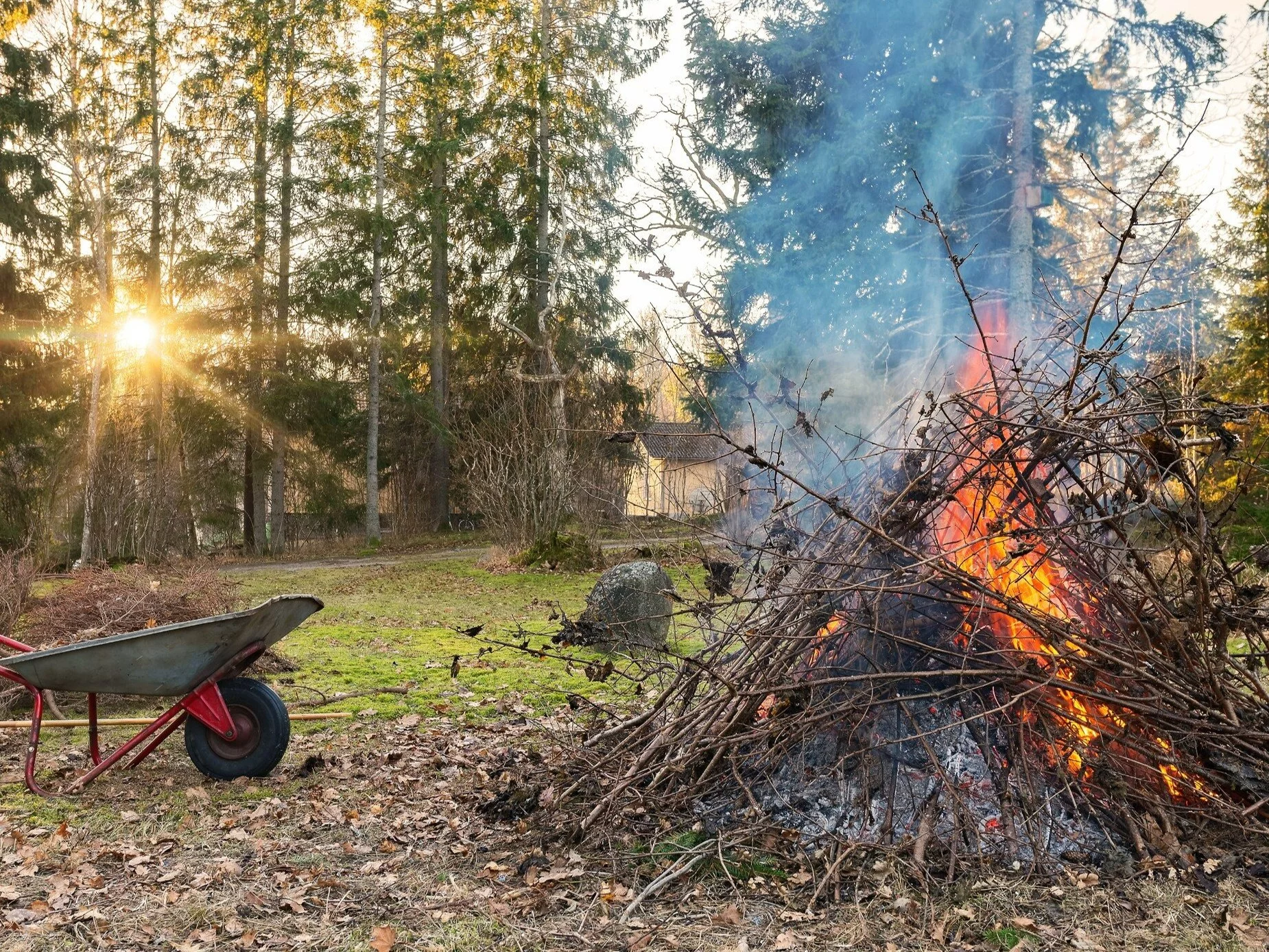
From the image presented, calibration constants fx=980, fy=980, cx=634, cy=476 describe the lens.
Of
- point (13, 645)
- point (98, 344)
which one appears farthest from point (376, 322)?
point (13, 645)

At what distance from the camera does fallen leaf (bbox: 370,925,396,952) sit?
2752 millimetres

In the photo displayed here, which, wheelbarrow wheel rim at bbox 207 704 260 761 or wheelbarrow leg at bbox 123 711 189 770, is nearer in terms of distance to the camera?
wheelbarrow leg at bbox 123 711 189 770

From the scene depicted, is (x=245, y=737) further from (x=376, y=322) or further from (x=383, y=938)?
(x=376, y=322)

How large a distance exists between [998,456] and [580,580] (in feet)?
31.8

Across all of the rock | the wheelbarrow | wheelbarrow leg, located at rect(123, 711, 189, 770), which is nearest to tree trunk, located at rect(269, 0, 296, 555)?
the rock

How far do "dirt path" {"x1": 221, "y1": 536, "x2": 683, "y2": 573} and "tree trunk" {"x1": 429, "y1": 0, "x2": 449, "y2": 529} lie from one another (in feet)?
9.99

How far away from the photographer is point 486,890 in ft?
10.2

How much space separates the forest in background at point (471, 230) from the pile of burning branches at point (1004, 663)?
23.4 ft

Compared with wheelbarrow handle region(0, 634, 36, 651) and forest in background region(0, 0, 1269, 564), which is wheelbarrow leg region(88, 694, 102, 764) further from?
forest in background region(0, 0, 1269, 564)

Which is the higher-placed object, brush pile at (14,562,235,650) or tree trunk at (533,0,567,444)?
tree trunk at (533,0,567,444)

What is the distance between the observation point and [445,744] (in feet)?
16.1

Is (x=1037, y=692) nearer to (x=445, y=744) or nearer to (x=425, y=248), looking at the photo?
(x=445, y=744)

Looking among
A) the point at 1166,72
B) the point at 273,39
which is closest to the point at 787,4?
the point at 1166,72

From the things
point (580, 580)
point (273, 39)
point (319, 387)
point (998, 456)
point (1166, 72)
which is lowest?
point (580, 580)
